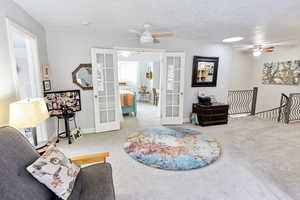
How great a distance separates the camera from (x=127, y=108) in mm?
5441

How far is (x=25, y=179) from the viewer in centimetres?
113

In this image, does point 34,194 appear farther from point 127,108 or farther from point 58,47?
point 127,108

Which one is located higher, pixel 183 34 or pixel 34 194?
pixel 183 34

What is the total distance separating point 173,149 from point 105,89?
87.2 inches

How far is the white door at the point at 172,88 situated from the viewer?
14.0 ft

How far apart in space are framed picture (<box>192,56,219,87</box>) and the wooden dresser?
2.40ft

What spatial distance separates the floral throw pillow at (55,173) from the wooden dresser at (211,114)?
3.64 meters

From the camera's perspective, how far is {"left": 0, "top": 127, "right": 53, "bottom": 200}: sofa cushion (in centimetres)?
103

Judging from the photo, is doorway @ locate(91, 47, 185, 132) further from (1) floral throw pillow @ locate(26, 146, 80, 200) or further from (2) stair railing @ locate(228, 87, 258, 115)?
(2) stair railing @ locate(228, 87, 258, 115)

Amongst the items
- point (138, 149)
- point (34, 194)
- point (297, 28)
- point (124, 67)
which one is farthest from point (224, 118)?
point (124, 67)

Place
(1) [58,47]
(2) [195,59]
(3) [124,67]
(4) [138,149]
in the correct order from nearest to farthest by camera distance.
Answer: (4) [138,149] < (1) [58,47] < (2) [195,59] < (3) [124,67]

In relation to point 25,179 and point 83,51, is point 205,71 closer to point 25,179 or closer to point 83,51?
point 83,51

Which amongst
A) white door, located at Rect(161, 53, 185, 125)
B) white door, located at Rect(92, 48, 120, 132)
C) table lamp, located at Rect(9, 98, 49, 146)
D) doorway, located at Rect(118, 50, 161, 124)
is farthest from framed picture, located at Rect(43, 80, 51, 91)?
doorway, located at Rect(118, 50, 161, 124)

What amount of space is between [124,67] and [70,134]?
6.18m
